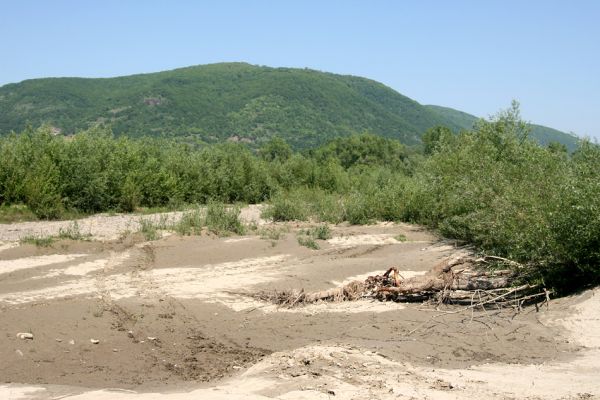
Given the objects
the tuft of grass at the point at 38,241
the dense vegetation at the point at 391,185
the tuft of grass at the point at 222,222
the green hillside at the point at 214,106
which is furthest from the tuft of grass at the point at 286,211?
the green hillside at the point at 214,106

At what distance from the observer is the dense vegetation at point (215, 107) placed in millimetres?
85438

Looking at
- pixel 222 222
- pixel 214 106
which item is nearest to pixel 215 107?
pixel 214 106

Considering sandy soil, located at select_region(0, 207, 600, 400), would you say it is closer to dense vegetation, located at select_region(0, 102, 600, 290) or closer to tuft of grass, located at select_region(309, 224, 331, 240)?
dense vegetation, located at select_region(0, 102, 600, 290)

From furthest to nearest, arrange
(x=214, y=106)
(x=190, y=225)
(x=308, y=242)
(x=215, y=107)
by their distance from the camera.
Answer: (x=214, y=106) → (x=215, y=107) → (x=190, y=225) → (x=308, y=242)

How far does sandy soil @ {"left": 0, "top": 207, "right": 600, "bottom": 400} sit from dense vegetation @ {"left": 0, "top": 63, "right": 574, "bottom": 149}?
6342 cm

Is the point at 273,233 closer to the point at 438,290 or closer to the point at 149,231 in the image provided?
the point at 149,231

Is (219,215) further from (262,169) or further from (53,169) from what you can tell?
(262,169)

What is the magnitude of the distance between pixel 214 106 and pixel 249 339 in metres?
88.9

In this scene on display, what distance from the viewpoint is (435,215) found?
66.0 feet

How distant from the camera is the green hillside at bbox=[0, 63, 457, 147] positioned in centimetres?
8594

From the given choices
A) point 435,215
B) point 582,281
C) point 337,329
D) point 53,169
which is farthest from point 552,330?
point 53,169

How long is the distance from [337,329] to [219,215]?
33.3 feet

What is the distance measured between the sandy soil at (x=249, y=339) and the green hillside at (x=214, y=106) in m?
67.5

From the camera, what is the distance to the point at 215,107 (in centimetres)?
9550
